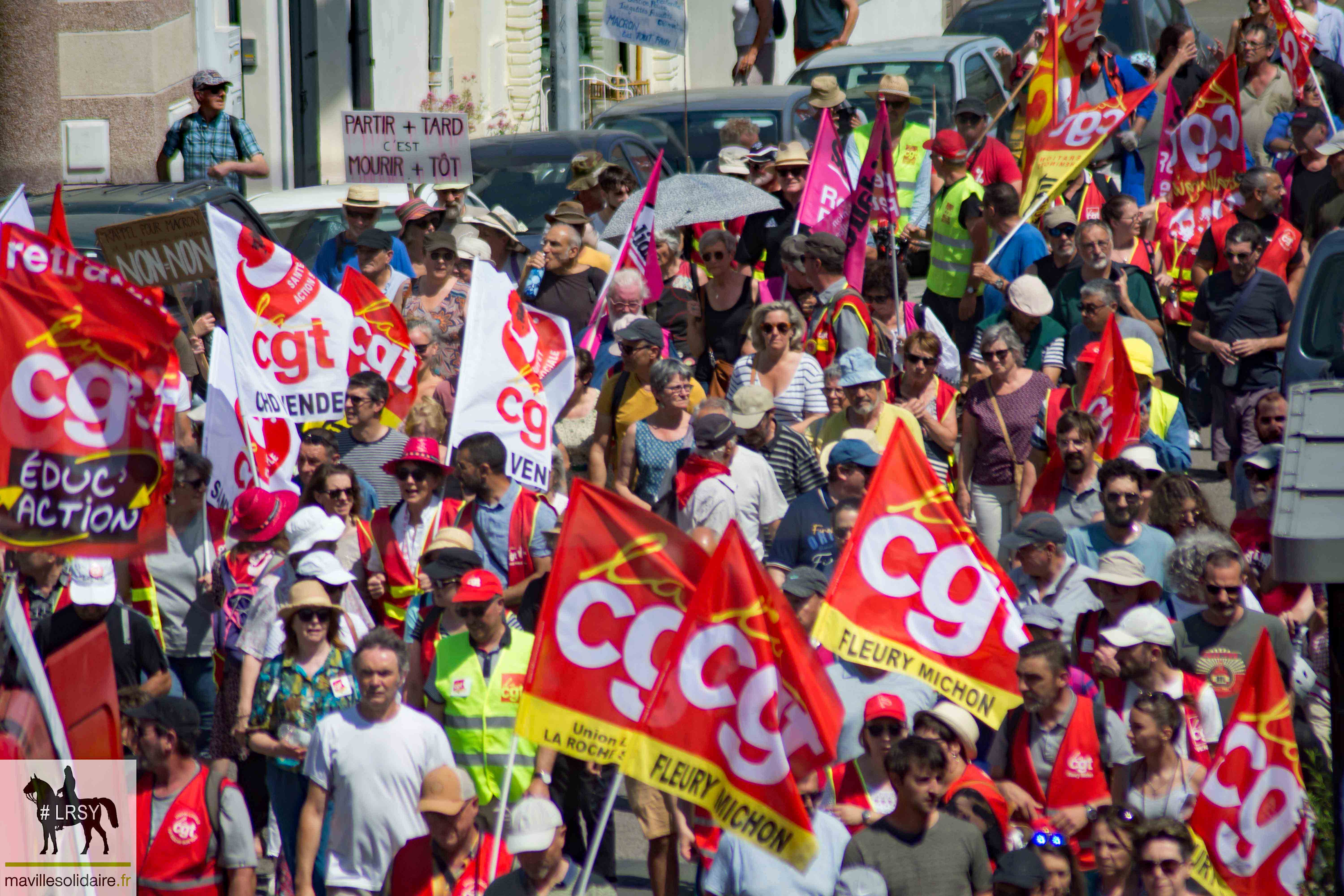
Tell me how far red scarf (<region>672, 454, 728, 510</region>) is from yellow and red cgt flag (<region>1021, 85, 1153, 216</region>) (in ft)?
14.0

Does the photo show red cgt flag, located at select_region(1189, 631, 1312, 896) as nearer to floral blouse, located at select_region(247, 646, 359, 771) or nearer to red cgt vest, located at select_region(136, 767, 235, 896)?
floral blouse, located at select_region(247, 646, 359, 771)

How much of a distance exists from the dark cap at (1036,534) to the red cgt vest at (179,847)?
128 inches

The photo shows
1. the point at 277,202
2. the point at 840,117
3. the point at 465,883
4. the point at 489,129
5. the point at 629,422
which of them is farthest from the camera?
the point at 489,129

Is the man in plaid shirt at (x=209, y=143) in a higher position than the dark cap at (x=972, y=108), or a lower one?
lower

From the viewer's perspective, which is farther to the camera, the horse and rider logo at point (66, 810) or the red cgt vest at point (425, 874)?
the red cgt vest at point (425, 874)

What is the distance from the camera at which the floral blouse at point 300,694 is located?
24.2 ft

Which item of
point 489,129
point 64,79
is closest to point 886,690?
point 64,79

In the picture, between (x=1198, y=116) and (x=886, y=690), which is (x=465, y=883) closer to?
(x=886, y=690)

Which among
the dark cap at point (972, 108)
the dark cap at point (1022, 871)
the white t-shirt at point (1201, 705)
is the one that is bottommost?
the dark cap at point (1022, 871)

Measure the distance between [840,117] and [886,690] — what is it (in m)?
7.97

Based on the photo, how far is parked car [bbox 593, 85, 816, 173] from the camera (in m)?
15.7

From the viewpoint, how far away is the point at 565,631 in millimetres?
6344

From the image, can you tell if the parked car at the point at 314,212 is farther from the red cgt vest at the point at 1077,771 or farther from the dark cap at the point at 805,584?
the red cgt vest at the point at 1077,771

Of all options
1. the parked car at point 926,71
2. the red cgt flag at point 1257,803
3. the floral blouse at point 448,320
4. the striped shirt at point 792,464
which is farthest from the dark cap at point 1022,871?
the parked car at point 926,71
